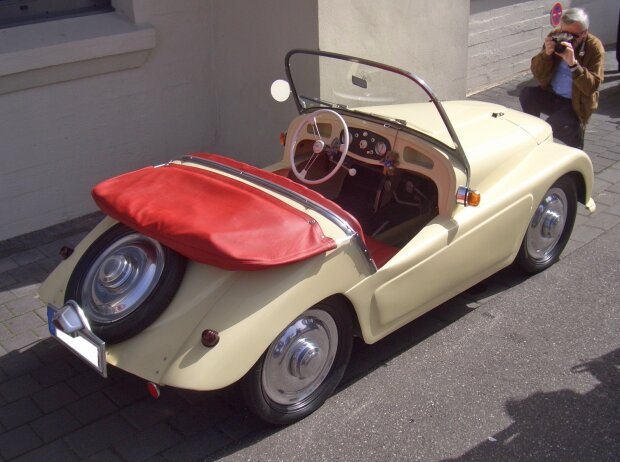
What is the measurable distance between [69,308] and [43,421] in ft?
2.16

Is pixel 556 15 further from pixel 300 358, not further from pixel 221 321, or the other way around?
pixel 221 321

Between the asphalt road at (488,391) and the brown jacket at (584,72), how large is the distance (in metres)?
1.68

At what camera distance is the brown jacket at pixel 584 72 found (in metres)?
6.08

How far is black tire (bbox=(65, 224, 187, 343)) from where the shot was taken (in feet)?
12.1

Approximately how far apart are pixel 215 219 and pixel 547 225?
2411 mm

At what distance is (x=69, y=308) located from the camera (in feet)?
12.3

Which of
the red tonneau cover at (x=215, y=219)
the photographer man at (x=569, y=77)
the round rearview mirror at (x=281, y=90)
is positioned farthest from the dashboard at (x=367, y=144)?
the photographer man at (x=569, y=77)

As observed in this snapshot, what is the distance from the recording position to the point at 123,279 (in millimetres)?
3844

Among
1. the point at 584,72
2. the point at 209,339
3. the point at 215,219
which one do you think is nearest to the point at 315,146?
the point at 215,219

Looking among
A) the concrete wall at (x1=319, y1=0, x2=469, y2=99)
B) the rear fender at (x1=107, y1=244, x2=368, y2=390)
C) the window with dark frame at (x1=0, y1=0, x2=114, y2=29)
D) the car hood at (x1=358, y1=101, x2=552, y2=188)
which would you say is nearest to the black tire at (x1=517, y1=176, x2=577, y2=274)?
the car hood at (x1=358, y1=101, x2=552, y2=188)

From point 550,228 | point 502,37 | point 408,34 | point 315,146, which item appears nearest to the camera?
point 315,146

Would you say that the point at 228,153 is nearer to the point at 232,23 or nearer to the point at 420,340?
the point at 232,23

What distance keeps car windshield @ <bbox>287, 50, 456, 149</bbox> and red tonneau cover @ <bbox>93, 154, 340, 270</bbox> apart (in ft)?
2.83

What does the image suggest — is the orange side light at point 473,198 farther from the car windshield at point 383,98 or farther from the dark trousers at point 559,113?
the dark trousers at point 559,113
